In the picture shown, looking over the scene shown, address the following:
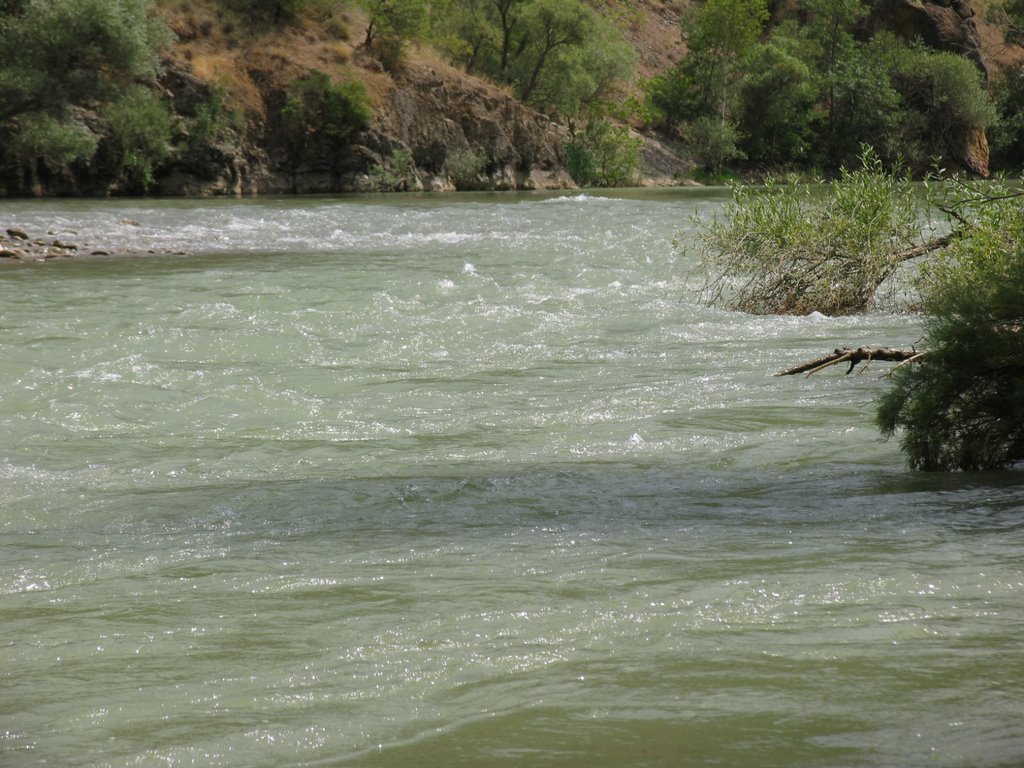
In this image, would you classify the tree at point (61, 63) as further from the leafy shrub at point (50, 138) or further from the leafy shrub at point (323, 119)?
the leafy shrub at point (323, 119)

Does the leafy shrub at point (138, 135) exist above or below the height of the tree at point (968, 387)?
above

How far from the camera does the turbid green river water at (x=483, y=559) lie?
325 centimetres

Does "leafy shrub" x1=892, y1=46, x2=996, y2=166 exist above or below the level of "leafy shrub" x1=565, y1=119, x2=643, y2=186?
above

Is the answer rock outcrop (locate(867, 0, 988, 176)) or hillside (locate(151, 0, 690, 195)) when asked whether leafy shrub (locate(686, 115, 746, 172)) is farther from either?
rock outcrop (locate(867, 0, 988, 176))

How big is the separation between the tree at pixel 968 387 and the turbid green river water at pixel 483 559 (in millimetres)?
259

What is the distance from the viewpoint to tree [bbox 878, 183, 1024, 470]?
6398mm

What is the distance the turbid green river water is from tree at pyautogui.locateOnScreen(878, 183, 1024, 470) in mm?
259

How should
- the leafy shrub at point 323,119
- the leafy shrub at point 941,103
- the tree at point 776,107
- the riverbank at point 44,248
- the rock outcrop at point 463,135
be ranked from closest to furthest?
the riverbank at point 44,248
the leafy shrub at point 323,119
the rock outcrop at point 463,135
the tree at point 776,107
the leafy shrub at point 941,103

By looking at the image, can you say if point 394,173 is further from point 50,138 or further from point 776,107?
point 776,107

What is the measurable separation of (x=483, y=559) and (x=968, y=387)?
3.07 meters

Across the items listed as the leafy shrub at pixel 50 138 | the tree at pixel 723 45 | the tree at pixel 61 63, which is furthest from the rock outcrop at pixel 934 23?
the leafy shrub at pixel 50 138

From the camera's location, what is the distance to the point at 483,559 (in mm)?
5043

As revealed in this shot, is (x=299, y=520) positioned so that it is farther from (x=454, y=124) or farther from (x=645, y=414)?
(x=454, y=124)

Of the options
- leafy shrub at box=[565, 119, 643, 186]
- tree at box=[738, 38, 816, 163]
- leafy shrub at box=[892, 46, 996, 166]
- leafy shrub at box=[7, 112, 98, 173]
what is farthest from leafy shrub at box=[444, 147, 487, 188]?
leafy shrub at box=[892, 46, 996, 166]
